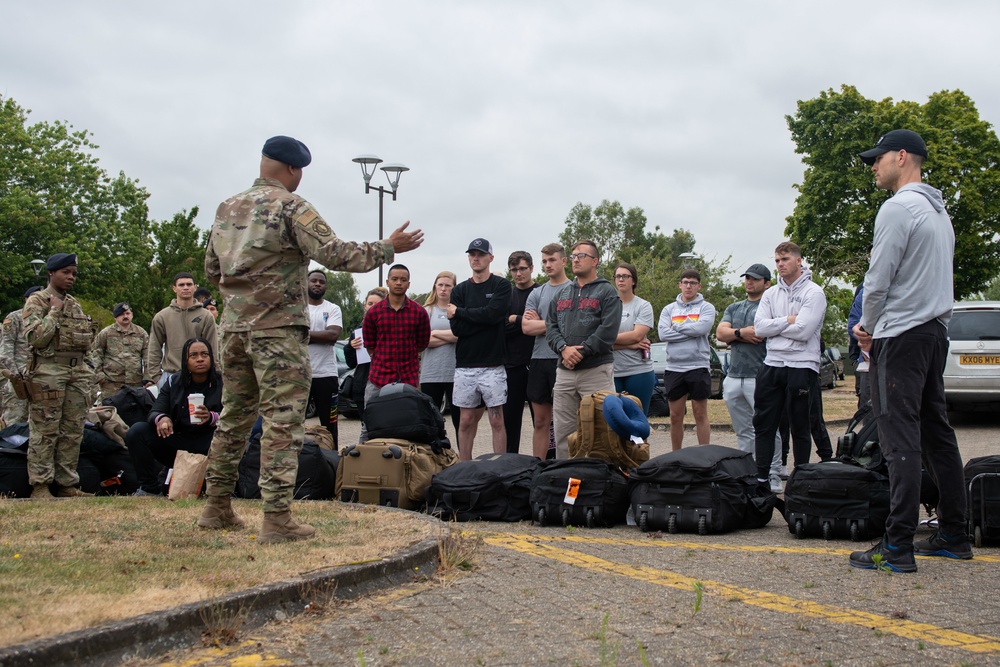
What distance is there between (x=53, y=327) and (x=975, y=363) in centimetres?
1235

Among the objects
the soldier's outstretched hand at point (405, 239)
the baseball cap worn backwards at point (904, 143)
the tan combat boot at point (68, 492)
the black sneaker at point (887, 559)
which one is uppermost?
the baseball cap worn backwards at point (904, 143)

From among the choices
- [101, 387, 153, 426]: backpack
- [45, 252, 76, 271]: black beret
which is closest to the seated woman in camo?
[101, 387, 153, 426]: backpack

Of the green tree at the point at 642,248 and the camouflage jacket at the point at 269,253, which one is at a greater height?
the green tree at the point at 642,248

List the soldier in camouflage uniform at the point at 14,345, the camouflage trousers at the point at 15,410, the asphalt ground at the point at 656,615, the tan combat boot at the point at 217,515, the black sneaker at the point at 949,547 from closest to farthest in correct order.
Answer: the asphalt ground at the point at 656,615 → the black sneaker at the point at 949,547 → the tan combat boot at the point at 217,515 → the soldier in camouflage uniform at the point at 14,345 → the camouflage trousers at the point at 15,410

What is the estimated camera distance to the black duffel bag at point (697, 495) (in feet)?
21.2

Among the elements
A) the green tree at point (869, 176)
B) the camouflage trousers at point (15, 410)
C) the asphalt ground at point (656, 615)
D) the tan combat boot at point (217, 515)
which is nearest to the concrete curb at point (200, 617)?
the asphalt ground at point (656, 615)

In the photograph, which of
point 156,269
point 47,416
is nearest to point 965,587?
point 47,416

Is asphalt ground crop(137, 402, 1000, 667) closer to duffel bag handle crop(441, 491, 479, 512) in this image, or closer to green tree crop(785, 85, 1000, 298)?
duffel bag handle crop(441, 491, 479, 512)

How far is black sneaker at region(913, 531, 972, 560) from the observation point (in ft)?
17.6

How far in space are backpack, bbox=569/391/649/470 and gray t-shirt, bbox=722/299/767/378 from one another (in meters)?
2.32

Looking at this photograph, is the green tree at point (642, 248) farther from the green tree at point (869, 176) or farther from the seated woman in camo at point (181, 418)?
the seated woman in camo at point (181, 418)

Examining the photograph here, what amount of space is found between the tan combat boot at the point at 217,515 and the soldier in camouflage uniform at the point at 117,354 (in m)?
7.26

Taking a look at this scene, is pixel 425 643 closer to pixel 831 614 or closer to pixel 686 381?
pixel 831 614

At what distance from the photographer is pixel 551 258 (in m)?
9.16
